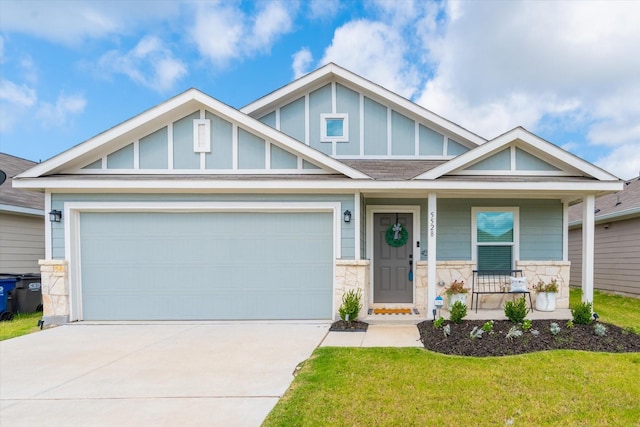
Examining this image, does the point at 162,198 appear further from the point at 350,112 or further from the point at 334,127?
the point at 350,112

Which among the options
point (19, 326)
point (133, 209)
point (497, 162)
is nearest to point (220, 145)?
point (133, 209)

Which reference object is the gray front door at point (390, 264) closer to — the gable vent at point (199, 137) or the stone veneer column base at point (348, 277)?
the stone veneer column base at point (348, 277)

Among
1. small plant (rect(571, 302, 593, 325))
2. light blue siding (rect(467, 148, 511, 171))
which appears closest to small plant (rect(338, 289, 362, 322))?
light blue siding (rect(467, 148, 511, 171))

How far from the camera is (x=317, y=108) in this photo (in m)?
9.12

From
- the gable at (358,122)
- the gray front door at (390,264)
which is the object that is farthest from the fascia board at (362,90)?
the gray front door at (390,264)

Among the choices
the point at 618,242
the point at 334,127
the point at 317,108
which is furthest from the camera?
the point at 618,242

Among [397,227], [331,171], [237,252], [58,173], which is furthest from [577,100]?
[58,173]

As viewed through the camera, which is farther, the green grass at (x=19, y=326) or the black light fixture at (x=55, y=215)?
the black light fixture at (x=55, y=215)

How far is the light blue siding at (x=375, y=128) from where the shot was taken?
8.85 m

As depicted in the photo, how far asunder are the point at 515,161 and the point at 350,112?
3901 millimetres

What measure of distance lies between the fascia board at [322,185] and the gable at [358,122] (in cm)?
220

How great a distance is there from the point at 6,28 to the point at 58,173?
7596 millimetres

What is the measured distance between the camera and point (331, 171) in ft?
23.2

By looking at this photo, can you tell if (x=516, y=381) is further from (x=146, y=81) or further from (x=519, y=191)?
(x=146, y=81)
